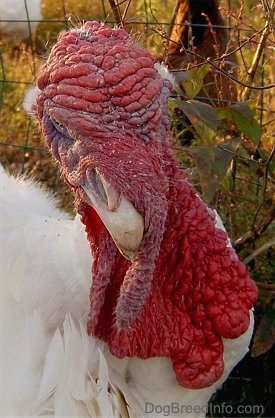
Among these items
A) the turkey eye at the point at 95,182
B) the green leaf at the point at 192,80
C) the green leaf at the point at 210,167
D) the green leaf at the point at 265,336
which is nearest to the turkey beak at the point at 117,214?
the turkey eye at the point at 95,182

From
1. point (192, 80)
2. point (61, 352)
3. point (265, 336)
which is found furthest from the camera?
point (265, 336)

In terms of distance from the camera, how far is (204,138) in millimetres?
2459

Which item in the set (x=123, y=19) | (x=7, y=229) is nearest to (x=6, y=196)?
(x=7, y=229)

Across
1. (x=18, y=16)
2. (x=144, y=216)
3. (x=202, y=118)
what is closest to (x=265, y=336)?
(x=202, y=118)

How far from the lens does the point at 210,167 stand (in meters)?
2.49

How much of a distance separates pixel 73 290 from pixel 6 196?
607mm

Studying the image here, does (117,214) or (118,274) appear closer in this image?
(117,214)

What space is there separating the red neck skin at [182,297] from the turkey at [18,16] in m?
4.42

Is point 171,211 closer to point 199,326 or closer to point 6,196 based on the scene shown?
point 199,326

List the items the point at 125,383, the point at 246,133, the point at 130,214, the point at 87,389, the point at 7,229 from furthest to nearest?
the point at 246,133 → the point at 7,229 → the point at 125,383 → the point at 87,389 → the point at 130,214

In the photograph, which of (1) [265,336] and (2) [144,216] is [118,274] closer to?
(2) [144,216]

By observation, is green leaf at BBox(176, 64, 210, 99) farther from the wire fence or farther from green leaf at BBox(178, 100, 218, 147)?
green leaf at BBox(178, 100, 218, 147)

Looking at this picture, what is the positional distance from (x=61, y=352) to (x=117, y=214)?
1.72 ft

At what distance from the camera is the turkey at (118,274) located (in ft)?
6.31
